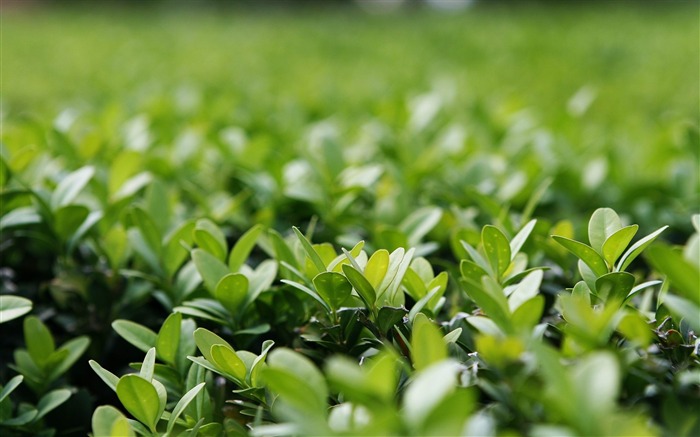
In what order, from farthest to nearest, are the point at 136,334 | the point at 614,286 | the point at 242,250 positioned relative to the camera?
the point at 242,250
the point at 136,334
the point at 614,286

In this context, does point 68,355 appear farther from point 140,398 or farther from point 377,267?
point 377,267

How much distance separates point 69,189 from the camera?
1.99 metres

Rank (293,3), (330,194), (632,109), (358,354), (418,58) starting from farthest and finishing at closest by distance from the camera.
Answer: (293,3) < (418,58) < (632,109) < (330,194) < (358,354)

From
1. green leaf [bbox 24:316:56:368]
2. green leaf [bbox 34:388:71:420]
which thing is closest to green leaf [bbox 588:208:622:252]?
green leaf [bbox 34:388:71:420]

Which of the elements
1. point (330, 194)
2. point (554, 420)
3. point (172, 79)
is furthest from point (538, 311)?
point (172, 79)

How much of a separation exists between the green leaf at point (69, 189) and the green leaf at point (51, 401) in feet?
1.78

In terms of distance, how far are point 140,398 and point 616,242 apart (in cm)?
93

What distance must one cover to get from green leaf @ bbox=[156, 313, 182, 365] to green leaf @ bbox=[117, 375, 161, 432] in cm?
23

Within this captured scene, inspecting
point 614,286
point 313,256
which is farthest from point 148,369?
point 614,286

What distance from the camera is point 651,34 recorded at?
7.12 meters

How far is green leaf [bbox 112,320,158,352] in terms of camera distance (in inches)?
61.9

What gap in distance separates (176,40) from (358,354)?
6291 mm

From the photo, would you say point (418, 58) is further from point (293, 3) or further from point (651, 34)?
point (293, 3)

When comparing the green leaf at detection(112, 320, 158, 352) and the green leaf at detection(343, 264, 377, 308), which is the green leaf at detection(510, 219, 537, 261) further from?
the green leaf at detection(112, 320, 158, 352)
